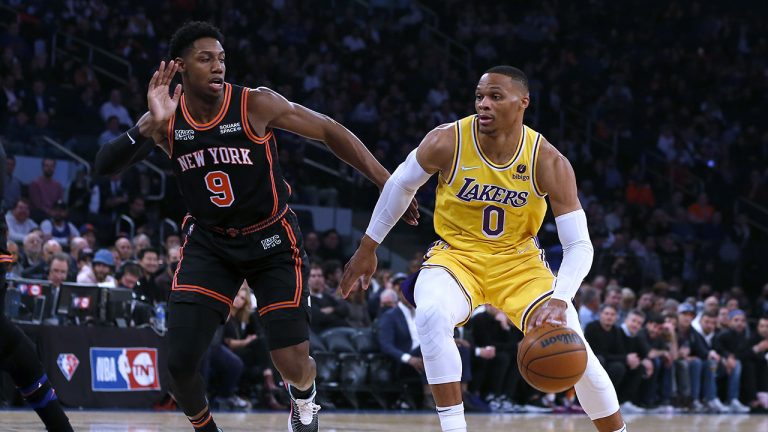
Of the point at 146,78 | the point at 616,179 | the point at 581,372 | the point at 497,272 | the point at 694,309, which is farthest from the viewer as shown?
the point at 616,179

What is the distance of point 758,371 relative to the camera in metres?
16.7

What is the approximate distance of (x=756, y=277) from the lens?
20.8 m

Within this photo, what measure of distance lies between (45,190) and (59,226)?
0.81 m

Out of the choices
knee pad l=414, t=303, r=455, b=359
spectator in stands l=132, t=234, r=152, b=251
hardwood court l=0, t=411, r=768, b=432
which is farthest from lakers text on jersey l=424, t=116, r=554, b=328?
spectator in stands l=132, t=234, r=152, b=251

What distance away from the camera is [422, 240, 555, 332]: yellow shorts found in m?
6.37

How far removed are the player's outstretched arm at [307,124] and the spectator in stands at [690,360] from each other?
409 inches

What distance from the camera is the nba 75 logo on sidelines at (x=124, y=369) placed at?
37.2ft

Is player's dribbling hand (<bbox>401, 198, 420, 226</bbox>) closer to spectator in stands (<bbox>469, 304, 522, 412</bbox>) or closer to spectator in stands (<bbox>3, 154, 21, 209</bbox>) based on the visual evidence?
spectator in stands (<bbox>469, 304, 522, 412</bbox>)

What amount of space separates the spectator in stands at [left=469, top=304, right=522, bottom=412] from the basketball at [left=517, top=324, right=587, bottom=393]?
803cm

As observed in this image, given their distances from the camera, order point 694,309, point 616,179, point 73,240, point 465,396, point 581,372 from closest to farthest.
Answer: point 581,372 < point 73,240 < point 465,396 < point 694,309 < point 616,179

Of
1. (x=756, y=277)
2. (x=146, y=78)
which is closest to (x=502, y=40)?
(x=756, y=277)

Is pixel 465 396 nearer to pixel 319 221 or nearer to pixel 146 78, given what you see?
pixel 319 221

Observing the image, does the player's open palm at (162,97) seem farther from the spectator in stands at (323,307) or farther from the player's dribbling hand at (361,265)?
the spectator in stands at (323,307)

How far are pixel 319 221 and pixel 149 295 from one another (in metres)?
6.18
